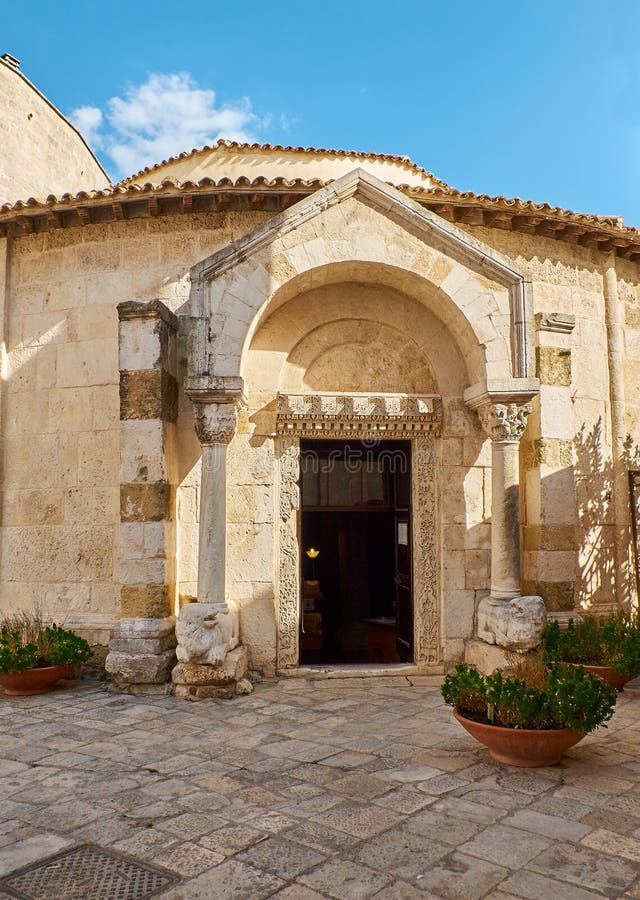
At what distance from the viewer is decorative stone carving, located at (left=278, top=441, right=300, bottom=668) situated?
7656 mm

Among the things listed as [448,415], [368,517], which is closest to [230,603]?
[448,415]

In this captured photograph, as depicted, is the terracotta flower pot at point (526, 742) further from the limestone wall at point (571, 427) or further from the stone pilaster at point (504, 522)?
the limestone wall at point (571, 427)

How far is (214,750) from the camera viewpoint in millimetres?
5176

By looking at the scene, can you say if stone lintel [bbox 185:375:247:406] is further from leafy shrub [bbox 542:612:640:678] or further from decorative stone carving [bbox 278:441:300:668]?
leafy shrub [bbox 542:612:640:678]

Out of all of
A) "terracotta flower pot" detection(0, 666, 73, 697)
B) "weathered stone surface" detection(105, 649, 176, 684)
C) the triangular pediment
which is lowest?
"terracotta flower pot" detection(0, 666, 73, 697)

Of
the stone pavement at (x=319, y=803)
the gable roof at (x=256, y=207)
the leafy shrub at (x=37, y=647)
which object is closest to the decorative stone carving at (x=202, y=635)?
the stone pavement at (x=319, y=803)

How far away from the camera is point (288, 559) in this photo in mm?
7777

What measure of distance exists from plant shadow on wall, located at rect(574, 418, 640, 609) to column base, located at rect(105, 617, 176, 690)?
4.94m

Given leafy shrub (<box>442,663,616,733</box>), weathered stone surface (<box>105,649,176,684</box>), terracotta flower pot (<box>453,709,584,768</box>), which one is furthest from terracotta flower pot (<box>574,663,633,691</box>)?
weathered stone surface (<box>105,649,176,684</box>)

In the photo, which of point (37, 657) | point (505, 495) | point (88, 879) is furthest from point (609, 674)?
point (37, 657)

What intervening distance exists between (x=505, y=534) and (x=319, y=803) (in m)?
3.72

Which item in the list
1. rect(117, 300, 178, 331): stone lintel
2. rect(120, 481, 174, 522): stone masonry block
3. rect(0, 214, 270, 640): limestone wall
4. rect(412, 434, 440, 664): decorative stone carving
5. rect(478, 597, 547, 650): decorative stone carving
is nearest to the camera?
rect(478, 597, 547, 650): decorative stone carving

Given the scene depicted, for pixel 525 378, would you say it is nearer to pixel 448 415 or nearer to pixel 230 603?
pixel 448 415

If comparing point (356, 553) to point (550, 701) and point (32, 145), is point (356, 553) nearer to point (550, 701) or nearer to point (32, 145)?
point (550, 701)
